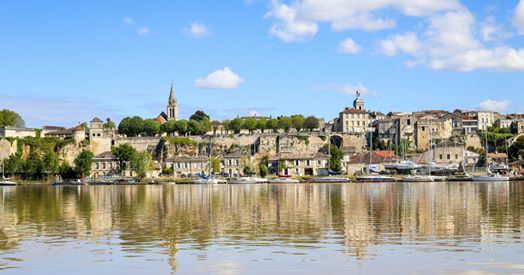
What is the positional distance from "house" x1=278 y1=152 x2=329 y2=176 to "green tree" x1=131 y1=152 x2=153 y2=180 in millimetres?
14938

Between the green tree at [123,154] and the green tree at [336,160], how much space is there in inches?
908

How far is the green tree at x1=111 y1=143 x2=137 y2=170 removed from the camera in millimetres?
85056

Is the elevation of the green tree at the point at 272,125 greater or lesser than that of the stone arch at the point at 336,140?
greater

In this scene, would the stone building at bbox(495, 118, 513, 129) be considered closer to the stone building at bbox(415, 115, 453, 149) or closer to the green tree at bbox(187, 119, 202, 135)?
the stone building at bbox(415, 115, 453, 149)

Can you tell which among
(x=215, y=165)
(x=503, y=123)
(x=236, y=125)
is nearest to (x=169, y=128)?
(x=236, y=125)

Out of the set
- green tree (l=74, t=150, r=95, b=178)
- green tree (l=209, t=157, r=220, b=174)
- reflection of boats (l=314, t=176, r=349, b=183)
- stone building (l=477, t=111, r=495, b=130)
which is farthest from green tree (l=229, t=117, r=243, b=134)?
stone building (l=477, t=111, r=495, b=130)

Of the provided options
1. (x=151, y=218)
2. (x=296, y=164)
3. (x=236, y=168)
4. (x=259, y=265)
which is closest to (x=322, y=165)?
(x=296, y=164)

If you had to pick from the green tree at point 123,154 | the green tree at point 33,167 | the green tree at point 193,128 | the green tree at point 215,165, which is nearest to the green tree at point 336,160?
the green tree at point 215,165

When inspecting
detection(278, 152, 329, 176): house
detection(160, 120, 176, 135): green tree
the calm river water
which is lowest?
the calm river water

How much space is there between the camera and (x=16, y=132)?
299ft

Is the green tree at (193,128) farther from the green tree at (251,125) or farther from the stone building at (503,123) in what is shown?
the stone building at (503,123)

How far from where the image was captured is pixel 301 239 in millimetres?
17969

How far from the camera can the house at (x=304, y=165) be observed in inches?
3184

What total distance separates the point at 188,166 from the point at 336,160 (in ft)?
56.8
